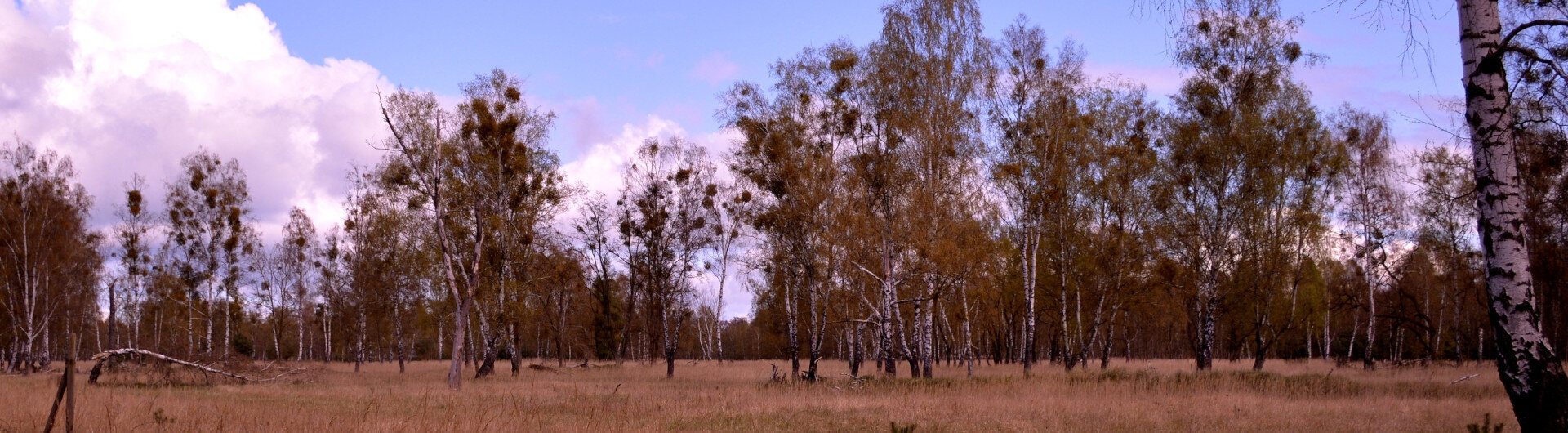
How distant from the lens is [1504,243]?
20.4ft

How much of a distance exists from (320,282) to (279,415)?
36.1 meters

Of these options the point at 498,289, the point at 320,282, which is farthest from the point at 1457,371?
the point at 320,282

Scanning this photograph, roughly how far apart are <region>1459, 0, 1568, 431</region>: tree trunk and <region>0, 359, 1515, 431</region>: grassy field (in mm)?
4791

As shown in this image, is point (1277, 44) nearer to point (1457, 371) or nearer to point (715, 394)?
point (1457, 371)

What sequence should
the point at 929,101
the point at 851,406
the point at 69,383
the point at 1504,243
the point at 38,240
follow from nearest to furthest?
the point at 1504,243, the point at 69,383, the point at 851,406, the point at 929,101, the point at 38,240

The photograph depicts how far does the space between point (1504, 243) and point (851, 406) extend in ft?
29.5

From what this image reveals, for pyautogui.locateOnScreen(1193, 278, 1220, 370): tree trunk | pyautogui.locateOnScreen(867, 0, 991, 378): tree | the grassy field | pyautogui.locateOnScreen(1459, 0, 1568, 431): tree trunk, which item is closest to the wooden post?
the grassy field

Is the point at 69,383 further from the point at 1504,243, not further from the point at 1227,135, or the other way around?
the point at 1227,135

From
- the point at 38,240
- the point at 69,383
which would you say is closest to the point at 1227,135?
the point at 69,383

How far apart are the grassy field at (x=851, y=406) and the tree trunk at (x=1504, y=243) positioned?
15.7ft

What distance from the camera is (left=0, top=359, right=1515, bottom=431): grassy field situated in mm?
10148

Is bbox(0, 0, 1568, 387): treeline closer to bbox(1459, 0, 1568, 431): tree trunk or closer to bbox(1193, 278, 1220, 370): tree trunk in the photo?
bbox(1193, 278, 1220, 370): tree trunk

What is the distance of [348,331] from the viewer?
4747cm

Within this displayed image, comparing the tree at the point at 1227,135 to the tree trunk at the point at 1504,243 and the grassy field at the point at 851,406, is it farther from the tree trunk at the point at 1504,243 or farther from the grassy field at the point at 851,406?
the tree trunk at the point at 1504,243
